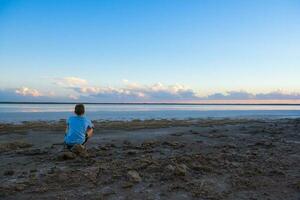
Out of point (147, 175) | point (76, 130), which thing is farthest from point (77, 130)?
point (147, 175)

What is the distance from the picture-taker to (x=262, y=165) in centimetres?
847

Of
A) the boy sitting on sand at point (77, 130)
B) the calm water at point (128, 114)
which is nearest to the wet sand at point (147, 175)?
the boy sitting on sand at point (77, 130)

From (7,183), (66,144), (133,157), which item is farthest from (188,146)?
(7,183)

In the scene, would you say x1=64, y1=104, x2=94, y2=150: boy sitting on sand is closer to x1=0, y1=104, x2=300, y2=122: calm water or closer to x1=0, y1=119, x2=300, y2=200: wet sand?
x1=0, y1=119, x2=300, y2=200: wet sand

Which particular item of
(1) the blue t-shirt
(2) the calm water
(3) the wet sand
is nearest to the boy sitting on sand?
(1) the blue t-shirt

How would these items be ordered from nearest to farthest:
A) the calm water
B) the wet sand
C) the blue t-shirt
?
the wet sand → the blue t-shirt → the calm water

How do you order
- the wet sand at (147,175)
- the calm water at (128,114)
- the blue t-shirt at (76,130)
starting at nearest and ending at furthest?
the wet sand at (147,175), the blue t-shirt at (76,130), the calm water at (128,114)

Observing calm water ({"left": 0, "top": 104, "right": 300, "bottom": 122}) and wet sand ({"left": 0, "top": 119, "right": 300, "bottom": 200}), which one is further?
calm water ({"left": 0, "top": 104, "right": 300, "bottom": 122})

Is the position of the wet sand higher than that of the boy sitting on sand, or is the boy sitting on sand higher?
the boy sitting on sand

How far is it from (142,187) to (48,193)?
1609mm

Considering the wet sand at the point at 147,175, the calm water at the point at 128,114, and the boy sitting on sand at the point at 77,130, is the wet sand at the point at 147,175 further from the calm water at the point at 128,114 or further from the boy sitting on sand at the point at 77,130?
the calm water at the point at 128,114

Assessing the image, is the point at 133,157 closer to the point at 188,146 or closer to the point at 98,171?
the point at 98,171

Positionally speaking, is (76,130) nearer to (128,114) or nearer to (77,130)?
(77,130)

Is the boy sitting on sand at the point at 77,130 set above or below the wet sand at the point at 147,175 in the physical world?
above
